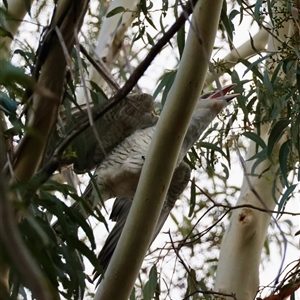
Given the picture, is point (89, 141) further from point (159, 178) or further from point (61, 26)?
point (61, 26)

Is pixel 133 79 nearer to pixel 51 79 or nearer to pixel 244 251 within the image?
pixel 51 79

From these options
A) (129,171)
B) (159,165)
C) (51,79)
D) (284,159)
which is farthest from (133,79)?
(129,171)

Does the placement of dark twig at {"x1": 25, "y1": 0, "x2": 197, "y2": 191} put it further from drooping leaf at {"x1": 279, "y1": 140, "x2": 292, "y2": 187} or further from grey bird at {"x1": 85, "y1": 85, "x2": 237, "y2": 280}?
grey bird at {"x1": 85, "y1": 85, "x2": 237, "y2": 280}

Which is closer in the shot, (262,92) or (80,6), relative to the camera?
(80,6)

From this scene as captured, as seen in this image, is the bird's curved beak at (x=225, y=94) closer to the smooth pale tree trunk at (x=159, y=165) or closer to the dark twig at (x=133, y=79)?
the smooth pale tree trunk at (x=159, y=165)

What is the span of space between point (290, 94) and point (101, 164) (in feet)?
2.63

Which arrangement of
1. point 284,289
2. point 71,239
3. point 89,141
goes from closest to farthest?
point 71,239 → point 284,289 → point 89,141

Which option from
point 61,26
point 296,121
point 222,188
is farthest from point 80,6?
point 222,188

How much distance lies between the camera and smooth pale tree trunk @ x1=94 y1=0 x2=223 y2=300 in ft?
3.82

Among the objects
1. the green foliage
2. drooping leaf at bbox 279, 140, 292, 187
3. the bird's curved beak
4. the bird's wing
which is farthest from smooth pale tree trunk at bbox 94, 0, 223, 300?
the bird's wing

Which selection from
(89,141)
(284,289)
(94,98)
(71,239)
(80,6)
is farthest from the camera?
(89,141)

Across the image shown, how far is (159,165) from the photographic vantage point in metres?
1.17

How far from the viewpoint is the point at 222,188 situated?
3.01 meters

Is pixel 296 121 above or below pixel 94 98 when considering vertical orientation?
above
